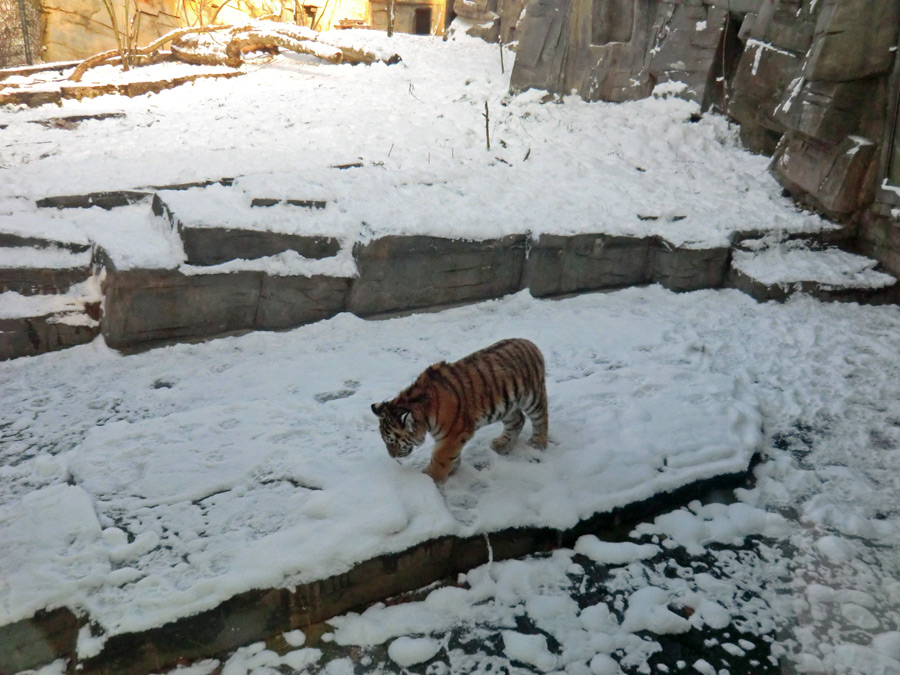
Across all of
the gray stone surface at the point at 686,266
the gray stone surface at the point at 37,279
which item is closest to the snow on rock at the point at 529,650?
the gray stone surface at the point at 37,279

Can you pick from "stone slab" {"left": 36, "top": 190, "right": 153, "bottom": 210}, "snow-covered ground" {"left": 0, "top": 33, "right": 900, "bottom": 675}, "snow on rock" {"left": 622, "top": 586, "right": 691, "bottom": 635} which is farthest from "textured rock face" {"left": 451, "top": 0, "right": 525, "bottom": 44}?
"snow on rock" {"left": 622, "top": 586, "right": 691, "bottom": 635}

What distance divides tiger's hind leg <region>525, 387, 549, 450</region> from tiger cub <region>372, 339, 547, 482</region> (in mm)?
53

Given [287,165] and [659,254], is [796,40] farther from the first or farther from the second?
[287,165]

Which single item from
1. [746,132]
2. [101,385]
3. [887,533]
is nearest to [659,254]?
[746,132]

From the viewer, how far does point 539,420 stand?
4.07m

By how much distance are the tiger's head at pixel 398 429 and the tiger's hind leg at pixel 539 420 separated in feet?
2.25

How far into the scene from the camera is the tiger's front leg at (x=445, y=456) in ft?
12.0

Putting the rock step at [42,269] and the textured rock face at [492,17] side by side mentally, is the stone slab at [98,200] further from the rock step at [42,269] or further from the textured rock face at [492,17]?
the textured rock face at [492,17]

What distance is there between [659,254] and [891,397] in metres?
2.35

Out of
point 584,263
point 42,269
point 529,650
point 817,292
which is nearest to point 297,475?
point 529,650

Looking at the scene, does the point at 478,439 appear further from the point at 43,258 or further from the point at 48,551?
the point at 43,258

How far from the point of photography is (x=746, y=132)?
332 inches

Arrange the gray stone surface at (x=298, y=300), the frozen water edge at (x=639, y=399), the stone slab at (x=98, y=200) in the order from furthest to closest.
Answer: the stone slab at (x=98, y=200)
the gray stone surface at (x=298, y=300)
the frozen water edge at (x=639, y=399)

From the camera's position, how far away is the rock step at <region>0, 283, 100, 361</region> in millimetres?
5051
